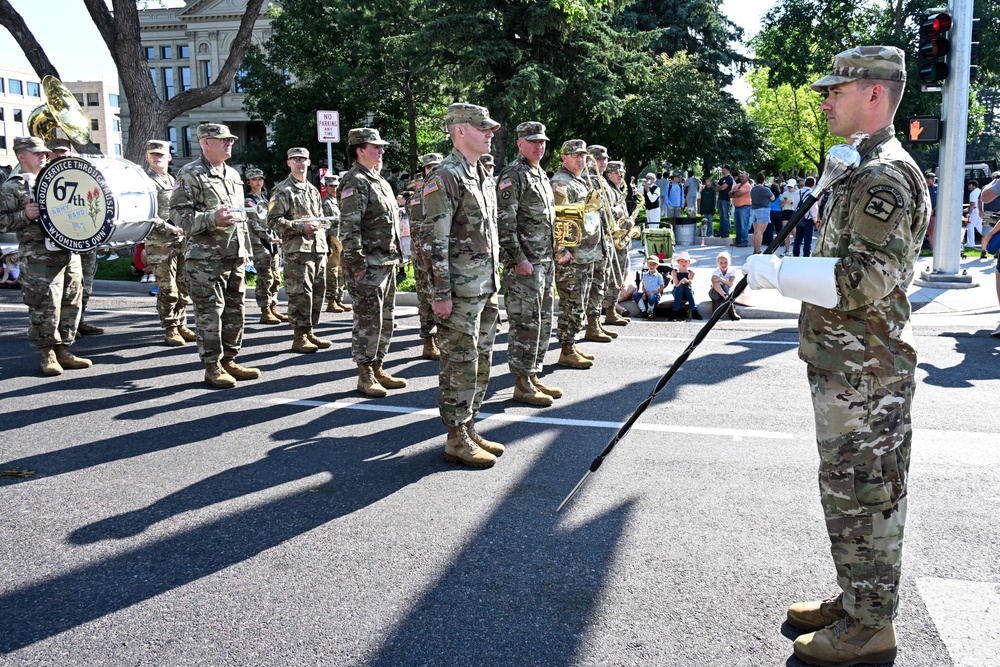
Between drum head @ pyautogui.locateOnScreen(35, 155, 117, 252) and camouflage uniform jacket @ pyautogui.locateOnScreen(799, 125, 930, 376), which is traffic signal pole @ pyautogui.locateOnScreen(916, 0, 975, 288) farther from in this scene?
drum head @ pyautogui.locateOnScreen(35, 155, 117, 252)

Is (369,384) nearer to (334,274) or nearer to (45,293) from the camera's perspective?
(45,293)

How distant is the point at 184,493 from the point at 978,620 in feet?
13.8

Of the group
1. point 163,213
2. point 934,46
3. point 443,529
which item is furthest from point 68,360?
point 934,46

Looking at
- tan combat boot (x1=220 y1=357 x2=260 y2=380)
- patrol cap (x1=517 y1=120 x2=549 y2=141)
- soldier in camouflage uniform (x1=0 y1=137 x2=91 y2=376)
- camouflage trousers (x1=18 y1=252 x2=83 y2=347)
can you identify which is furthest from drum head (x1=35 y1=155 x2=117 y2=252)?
patrol cap (x1=517 y1=120 x2=549 y2=141)

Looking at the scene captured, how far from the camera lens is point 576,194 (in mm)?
8641

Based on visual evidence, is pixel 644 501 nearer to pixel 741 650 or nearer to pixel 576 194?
pixel 741 650

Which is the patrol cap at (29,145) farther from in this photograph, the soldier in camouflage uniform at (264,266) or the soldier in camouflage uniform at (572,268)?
the soldier in camouflage uniform at (572,268)

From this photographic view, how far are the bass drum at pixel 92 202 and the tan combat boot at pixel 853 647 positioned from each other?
660 cm

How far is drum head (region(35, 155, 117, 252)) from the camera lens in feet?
24.1

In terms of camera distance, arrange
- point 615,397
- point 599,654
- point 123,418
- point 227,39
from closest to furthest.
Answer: point 599,654 → point 123,418 → point 615,397 → point 227,39

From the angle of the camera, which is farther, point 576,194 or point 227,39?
point 227,39

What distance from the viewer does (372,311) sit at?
24.9ft

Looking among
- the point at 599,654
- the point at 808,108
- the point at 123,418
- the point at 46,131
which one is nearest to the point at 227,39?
the point at 808,108

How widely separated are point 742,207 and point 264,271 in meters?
12.7
